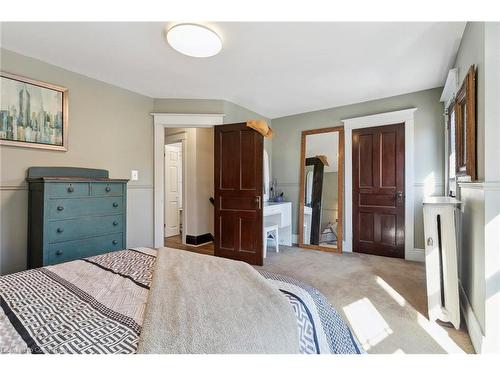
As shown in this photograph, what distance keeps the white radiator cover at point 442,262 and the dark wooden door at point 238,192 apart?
5.96 ft

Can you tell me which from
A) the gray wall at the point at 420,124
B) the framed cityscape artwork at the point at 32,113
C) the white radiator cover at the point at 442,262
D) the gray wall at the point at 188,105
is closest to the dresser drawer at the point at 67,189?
the framed cityscape artwork at the point at 32,113

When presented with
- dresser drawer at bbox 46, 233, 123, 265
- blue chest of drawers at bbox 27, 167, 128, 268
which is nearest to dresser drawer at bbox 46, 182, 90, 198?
blue chest of drawers at bbox 27, 167, 128, 268

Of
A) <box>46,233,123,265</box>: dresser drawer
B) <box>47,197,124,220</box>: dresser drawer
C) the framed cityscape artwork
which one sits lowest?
<box>46,233,123,265</box>: dresser drawer

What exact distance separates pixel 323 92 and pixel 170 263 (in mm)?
3004

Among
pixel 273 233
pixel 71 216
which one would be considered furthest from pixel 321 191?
pixel 71 216

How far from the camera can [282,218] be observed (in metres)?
4.06

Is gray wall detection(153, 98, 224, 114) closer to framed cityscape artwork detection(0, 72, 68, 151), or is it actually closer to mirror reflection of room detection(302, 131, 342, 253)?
framed cityscape artwork detection(0, 72, 68, 151)

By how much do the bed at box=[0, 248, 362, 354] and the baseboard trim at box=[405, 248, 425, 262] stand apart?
286cm

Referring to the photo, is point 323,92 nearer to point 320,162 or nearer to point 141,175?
point 320,162

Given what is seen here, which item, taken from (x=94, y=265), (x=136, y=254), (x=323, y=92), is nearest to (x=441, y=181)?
(x=323, y=92)

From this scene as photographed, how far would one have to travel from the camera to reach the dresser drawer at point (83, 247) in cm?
204

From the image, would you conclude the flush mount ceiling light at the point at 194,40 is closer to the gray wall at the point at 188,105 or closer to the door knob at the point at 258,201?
the gray wall at the point at 188,105

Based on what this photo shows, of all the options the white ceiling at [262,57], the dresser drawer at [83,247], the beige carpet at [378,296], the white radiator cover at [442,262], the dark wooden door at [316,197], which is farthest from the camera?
the dark wooden door at [316,197]

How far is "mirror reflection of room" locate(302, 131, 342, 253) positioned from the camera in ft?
12.9
